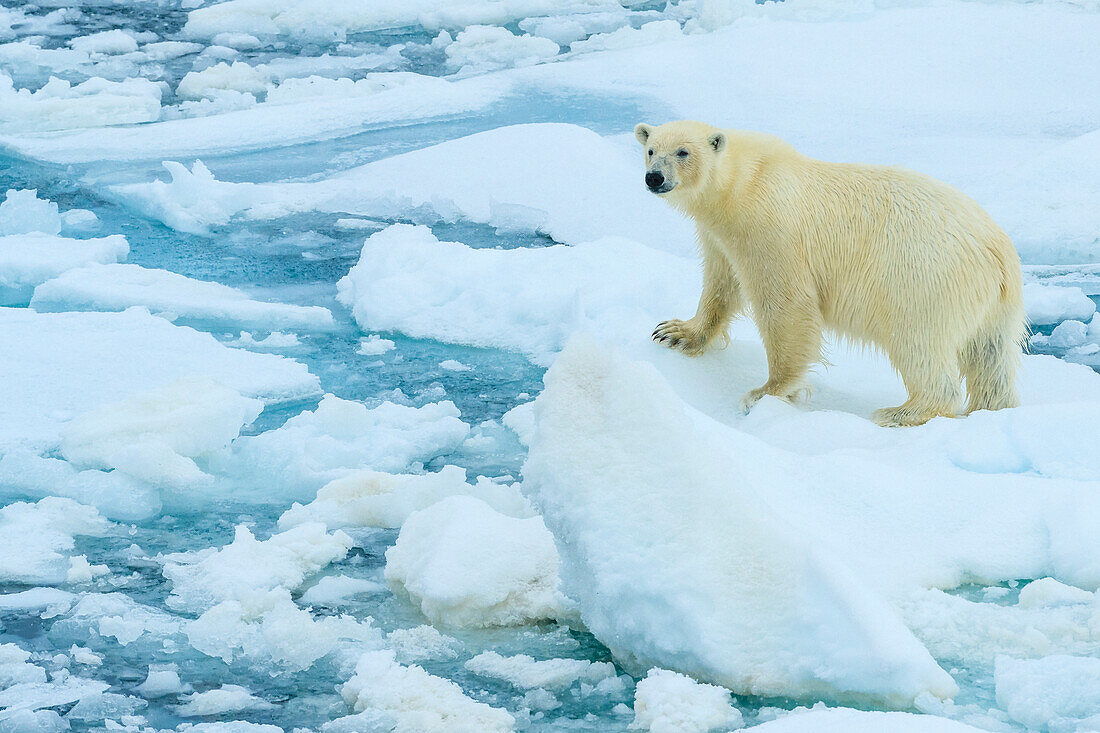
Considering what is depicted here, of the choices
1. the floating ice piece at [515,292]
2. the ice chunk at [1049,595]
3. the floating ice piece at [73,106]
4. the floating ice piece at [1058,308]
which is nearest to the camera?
the ice chunk at [1049,595]

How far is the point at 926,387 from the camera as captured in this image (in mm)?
3703

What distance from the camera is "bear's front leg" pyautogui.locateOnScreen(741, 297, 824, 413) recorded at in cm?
386

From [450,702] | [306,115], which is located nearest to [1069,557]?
[450,702]

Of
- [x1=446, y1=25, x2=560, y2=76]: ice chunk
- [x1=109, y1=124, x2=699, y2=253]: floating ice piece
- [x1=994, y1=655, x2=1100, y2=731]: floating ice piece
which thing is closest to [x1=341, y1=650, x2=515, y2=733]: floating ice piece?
[x1=994, y1=655, x2=1100, y2=731]: floating ice piece

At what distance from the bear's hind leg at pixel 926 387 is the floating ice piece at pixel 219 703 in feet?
7.34

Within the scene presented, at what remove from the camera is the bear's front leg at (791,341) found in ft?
12.7

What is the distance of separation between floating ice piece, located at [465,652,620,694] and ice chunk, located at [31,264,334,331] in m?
2.67

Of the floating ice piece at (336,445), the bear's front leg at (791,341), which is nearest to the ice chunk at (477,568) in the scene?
the floating ice piece at (336,445)

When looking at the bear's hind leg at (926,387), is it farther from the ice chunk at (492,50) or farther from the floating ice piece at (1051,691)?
the ice chunk at (492,50)

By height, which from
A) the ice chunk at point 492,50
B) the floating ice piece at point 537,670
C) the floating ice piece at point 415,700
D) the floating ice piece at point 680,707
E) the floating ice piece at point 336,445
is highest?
the ice chunk at point 492,50

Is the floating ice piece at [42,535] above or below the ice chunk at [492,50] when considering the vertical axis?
below

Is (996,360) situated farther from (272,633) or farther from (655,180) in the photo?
(272,633)

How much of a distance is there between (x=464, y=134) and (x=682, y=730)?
6110mm

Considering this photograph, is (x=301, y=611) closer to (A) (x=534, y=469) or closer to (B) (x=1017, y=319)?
(A) (x=534, y=469)
